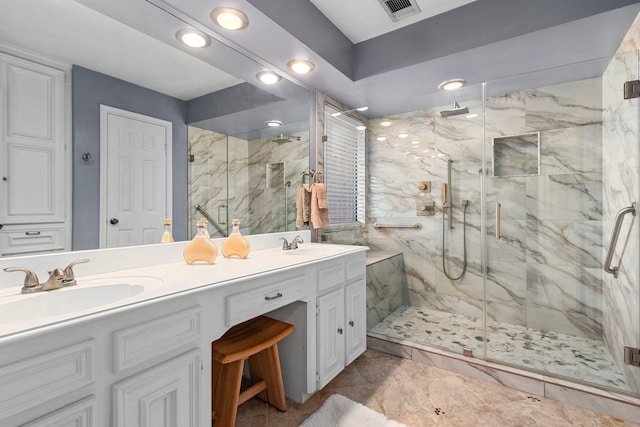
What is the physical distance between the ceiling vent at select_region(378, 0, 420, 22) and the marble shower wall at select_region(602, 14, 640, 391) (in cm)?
122

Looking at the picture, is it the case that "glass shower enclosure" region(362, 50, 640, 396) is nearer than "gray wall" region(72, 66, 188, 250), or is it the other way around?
"gray wall" region(72, 66, 188, 250)

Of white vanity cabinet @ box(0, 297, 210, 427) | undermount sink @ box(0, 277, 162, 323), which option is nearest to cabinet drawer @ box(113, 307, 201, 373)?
white vanity cabinet @ box(0, 297, 210, 427)

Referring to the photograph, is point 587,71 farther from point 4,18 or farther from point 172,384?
point 4,18

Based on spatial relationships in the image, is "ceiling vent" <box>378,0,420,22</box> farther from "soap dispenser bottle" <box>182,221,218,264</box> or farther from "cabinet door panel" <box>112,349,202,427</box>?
"cabinet door panel" <box>112,349,202,427</box>

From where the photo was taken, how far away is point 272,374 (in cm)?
170

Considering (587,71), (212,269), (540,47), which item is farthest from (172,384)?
(587,71)

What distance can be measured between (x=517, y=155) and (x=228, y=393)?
2.60 meters

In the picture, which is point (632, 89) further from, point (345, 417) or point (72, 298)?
point (72, 298)

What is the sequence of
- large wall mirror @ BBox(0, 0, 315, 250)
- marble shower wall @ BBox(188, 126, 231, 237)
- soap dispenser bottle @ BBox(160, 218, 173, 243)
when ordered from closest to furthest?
large wall mirror @ BBox(0, 0, 315, 250), soap dispenser bottle @ BBox(160, 218, 173, 243), marble shower wall @ BBox(188, 126, 231, 237)

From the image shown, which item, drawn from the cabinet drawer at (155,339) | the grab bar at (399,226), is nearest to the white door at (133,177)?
the cabinet drawer at (155,339)

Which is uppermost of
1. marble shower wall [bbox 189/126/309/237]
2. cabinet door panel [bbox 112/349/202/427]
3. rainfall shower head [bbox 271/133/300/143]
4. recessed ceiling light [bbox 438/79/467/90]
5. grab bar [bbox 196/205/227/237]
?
recessed ceiling light [bbox 438/79/467/90]

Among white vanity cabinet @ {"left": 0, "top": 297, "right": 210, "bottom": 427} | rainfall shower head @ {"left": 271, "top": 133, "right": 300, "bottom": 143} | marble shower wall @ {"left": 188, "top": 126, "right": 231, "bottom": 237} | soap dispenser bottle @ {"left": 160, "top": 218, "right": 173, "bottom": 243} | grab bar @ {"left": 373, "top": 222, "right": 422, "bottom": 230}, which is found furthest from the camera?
grab bar @ {"left": 373, "top": 222, "right": 422, "bottom": 230}

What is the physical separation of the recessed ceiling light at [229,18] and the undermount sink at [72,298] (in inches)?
53.9

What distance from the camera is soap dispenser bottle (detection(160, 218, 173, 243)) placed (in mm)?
1567
